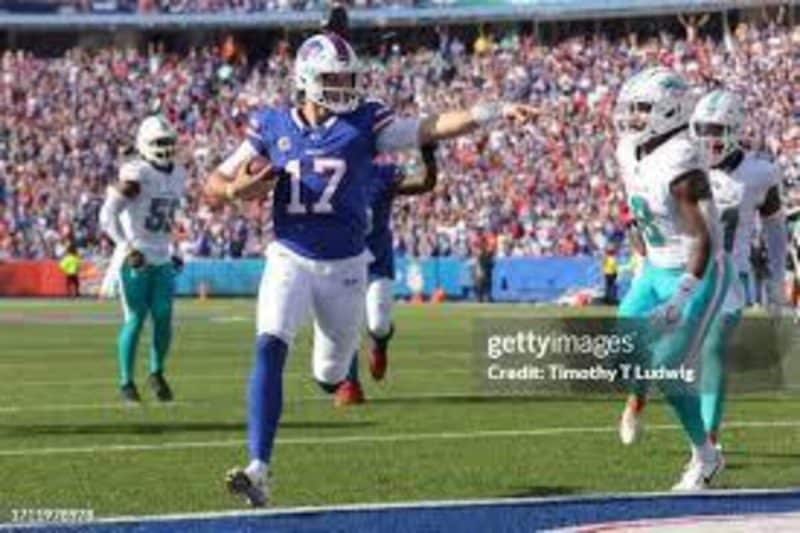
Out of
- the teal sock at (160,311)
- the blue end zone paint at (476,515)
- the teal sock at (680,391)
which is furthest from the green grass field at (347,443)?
the blue end zone paint at (476,515)

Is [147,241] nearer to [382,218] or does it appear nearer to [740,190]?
[382,218]

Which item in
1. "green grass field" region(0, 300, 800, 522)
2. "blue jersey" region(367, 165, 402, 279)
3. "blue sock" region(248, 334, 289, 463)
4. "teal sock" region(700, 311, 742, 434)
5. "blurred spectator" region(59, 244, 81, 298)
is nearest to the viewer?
"blue sock" region(248, 334, 289, 463)

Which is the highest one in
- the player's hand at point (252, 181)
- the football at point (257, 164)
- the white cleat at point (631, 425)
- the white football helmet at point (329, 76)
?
the white football helmet at point (329, 76)

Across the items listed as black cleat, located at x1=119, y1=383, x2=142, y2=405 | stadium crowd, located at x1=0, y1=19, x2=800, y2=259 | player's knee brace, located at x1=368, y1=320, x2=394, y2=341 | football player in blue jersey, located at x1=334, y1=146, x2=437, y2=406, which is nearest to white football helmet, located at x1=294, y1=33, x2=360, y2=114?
football player in blue jersey, located at x1=334, y1=146, x2=437, y2=406

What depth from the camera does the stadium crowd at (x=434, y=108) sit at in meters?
40.5

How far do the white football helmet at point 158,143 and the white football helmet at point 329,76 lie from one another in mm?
5750

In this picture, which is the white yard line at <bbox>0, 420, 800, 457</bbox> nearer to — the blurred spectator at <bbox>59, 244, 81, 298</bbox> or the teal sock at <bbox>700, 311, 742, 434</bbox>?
the teal sock at <bbox>700, 311, 742, 434</bbox>

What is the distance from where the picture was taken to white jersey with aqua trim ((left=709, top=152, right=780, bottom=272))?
11117 millimetres

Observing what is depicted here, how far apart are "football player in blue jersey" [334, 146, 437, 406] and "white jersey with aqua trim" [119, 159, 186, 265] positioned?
1481 mm

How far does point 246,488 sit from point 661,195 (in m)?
2.70

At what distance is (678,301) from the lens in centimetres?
982

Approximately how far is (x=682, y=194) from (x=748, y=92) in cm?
3088

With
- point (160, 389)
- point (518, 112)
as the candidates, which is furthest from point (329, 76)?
point (160, 389)

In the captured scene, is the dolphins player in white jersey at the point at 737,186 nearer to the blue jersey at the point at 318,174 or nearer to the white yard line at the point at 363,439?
the white yard line at the point at 363,439
